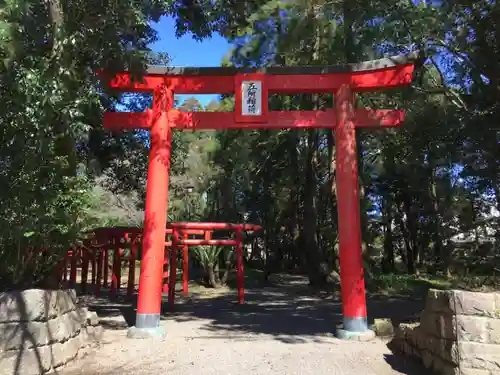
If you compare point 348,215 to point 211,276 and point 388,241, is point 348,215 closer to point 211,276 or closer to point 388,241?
point 211,276

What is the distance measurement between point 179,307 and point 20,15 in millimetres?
8162

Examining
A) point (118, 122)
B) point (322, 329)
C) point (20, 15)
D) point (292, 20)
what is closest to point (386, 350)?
point (322, 329)

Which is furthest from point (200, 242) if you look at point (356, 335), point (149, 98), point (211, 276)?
point (356, 335)

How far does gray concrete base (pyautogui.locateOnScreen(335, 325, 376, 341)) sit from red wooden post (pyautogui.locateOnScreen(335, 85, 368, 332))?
64mm

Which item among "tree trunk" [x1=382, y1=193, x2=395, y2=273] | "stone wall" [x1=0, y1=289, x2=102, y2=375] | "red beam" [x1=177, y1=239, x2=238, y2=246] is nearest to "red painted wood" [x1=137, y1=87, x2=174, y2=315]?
"stone wall" [x1=0, y1=289, x2=102, y2=375]

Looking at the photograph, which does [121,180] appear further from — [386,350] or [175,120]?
[386,350]

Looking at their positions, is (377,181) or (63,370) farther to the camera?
(377,181)

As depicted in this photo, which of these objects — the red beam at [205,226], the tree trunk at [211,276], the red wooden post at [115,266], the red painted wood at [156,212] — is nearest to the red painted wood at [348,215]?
the red painted wood at [156,212]

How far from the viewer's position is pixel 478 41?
686 cm

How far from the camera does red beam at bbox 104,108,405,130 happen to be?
7.45 metres

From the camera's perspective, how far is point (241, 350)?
6.21m

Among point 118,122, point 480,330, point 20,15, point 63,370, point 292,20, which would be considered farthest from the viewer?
point 292,20

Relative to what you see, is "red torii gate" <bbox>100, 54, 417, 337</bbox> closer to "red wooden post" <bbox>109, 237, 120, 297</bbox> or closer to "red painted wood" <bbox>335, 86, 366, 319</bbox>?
"red painted wood" <bbox>335, 86, 366, 319</bbox>

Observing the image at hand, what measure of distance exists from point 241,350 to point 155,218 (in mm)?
2474
